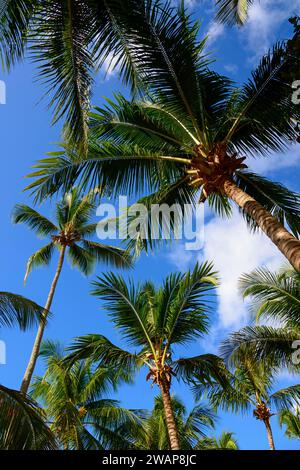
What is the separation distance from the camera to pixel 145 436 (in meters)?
12.7

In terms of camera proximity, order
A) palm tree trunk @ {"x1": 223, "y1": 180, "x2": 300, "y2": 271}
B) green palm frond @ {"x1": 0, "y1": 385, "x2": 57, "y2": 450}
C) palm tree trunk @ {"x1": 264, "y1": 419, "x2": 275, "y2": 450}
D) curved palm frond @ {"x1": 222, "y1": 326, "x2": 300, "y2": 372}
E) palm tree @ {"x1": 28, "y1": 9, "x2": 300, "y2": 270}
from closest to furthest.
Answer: palm tree trunk @ {"x1": 223, "y1": 180, "x2": 300, "y2": 271} < green palm frond @ {"x1": 0, "y1": 385, "x2": 57, "y2": 450} < palm tree @ {"x1": 28, "y1": 9, "x2": 300, "y2": 270} < curved palm frond @ {"x1": 222, "y1": 326, "x2": 300, "y2": 372} < palm tree trunk @ {"x1": 264, "y1": 419, "x2": 275, "y2": 450}

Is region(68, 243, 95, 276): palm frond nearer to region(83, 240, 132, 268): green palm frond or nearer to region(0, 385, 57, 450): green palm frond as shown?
region(83, 240, 132, 268): green palm frond

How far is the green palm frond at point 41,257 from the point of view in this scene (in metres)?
15.8

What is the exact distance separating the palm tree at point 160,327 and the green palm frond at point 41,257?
6.82 meters

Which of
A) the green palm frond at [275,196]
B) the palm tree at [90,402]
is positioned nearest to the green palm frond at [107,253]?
the palm tree at [90,402]

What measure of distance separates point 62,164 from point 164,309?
422 centimetres

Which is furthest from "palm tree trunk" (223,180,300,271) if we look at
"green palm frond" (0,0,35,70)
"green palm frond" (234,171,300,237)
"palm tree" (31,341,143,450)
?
"palm tree" (31,341,143,450)

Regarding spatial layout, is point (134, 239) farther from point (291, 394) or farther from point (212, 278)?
point (291, 394)

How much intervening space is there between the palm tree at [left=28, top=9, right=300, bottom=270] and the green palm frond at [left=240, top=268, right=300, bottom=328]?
2.59m

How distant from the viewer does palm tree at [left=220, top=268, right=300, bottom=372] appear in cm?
1026

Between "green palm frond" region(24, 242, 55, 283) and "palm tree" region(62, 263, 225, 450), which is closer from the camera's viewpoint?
"palm tree" region(62, 263, 225, 450)

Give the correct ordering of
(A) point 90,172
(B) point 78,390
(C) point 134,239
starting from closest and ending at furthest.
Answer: (A) point 90,172, (C) point 134,239, (B) point 78,390
